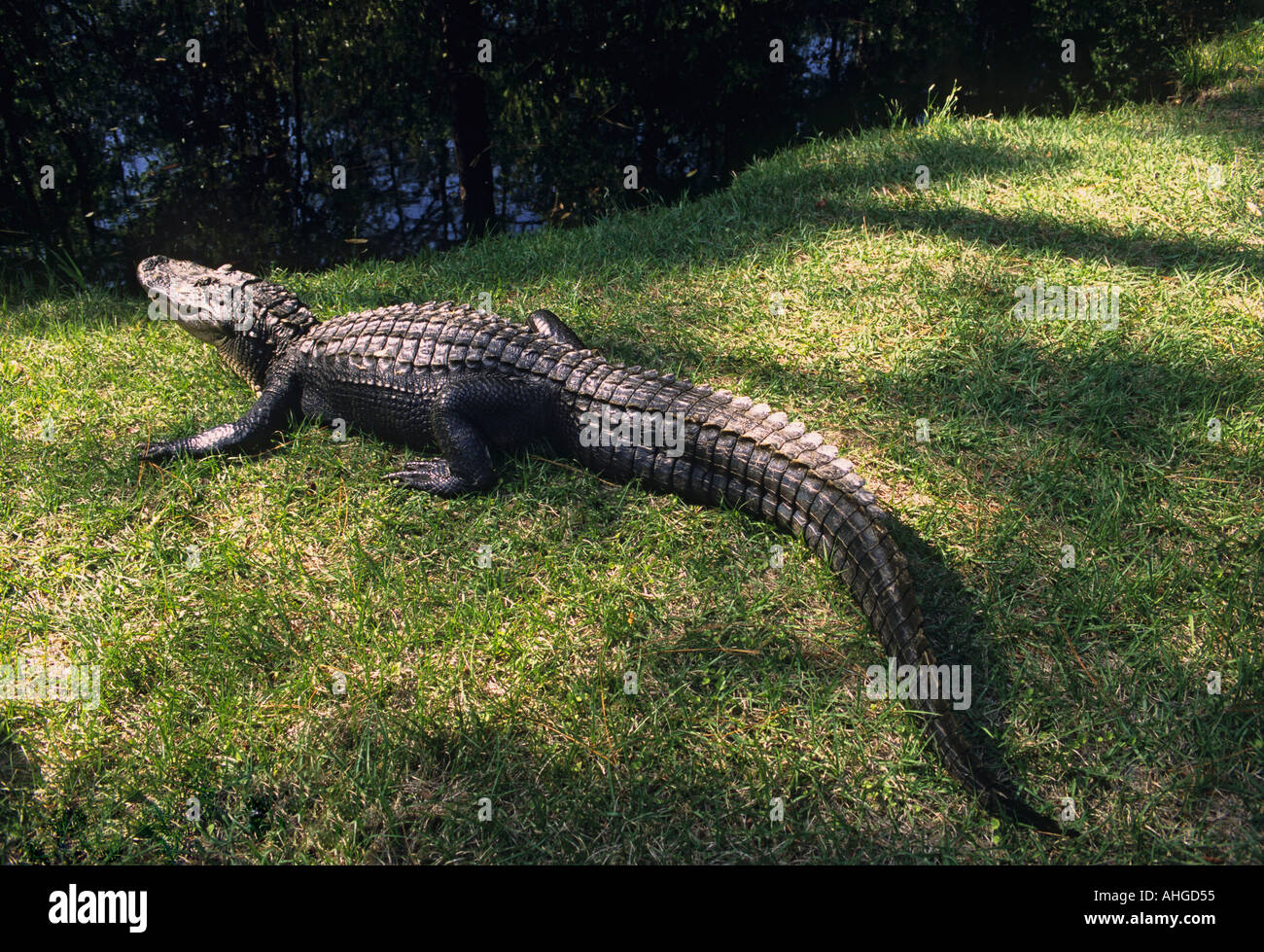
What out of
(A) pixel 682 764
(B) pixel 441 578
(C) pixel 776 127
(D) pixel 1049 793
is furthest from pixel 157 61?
(D) pixel 1049 793

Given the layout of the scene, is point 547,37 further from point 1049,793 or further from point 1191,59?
point 1049,793

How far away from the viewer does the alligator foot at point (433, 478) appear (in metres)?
3.68

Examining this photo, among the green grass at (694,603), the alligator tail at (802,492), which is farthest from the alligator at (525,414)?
the green grass at (694,603)

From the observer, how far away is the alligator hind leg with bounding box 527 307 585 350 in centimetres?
431

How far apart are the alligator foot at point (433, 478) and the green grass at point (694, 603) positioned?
0.08 metres

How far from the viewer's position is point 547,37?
8.05m

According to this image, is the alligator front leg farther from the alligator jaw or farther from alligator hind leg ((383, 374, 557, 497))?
alligator hind leg ((383, 374, 557, 497))

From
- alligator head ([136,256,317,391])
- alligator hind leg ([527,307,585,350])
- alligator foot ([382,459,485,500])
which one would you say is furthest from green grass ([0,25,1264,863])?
alligator hind leg ([527,307,585,350])

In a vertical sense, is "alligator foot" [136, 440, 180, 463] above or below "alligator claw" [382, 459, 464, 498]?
above

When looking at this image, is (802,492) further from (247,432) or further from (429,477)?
(247,432)

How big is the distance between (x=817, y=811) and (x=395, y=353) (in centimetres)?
270

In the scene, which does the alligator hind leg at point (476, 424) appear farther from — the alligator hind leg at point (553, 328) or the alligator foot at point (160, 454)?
the alligator foot at point (160, 454)

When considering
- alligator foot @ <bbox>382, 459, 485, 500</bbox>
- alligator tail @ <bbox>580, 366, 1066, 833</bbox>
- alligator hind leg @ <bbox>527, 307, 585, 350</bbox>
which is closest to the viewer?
alligator tail @ <bbox>580, 366, 1066, 833</bbox>

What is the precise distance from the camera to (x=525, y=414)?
12.5 ft
